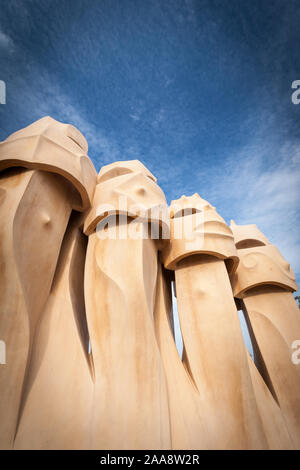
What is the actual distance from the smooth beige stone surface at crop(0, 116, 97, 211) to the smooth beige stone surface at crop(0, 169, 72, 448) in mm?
217

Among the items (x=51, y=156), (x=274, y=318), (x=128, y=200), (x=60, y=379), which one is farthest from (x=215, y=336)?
(x=51, y=156)

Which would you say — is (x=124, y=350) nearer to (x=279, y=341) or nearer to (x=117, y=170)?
Result: (x=117, y=170)

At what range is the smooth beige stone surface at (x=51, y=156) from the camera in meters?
3.83

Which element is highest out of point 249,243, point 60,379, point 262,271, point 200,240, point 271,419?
point 249,243

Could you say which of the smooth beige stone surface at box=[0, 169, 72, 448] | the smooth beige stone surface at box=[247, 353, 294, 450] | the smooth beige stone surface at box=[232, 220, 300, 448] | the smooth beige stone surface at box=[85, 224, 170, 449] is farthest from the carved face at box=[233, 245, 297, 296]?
the smooth beige stone surface at box=[0, 169, 72, 448]

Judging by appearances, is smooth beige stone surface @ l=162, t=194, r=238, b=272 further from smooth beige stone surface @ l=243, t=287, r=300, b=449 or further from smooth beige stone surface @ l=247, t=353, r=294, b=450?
smooth beige stone surface @ l=247, t=353, r=294, b=450

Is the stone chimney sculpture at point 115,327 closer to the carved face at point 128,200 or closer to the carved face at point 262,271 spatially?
the carved face at point 128,200

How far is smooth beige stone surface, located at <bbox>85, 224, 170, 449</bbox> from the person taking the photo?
119 inches

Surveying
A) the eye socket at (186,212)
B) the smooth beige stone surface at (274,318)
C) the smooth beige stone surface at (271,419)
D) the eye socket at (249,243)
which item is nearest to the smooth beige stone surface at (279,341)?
the smooth beige stone surface at (274,318)

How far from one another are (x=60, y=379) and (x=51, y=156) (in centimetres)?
350

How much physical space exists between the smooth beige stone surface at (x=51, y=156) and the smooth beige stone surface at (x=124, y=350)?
1041 millimetres

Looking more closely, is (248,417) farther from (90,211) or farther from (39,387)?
(90,211)

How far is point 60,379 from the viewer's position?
3.30m

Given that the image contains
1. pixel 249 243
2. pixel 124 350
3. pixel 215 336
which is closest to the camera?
pixel 124 350
